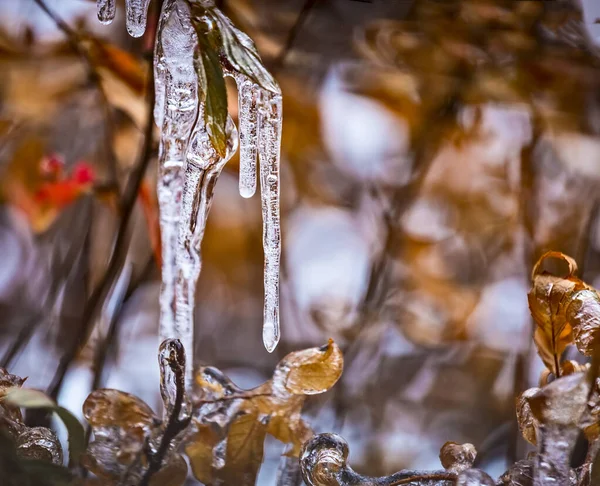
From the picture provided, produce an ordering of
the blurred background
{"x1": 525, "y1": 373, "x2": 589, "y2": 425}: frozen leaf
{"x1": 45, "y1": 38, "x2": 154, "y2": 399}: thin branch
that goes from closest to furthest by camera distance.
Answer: {"x1": 525, "y1": 373, "x2": 589, "y2": 425}: frozen leaf → {"x1": 45, "y1": 38, "x2": 154, "y2": 399}: thin branch → the blurred background

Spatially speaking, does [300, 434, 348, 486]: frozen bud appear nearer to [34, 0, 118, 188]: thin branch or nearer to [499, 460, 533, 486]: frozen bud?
[499, 460, 533, 486]: frozen bud

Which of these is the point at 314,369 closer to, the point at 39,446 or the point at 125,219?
the point at 39,446

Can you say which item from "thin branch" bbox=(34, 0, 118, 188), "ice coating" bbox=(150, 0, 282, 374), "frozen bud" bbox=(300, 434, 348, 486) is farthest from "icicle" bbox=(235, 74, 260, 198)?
"thin branch" bbox=(34, 0, 118, 188)

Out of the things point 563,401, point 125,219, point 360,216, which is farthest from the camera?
point 360,216

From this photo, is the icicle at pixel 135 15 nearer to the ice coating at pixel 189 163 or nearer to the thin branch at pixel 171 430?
the ice coating at pixel 189 163

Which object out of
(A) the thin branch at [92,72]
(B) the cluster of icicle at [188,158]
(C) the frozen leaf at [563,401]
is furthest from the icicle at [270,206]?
(A) the thin branch at [92,72]

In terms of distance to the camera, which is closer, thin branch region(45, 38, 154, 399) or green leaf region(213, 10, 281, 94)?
green leaf region(213, 10, 281, 94)

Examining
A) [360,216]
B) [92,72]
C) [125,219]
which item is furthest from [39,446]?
[360,216]
